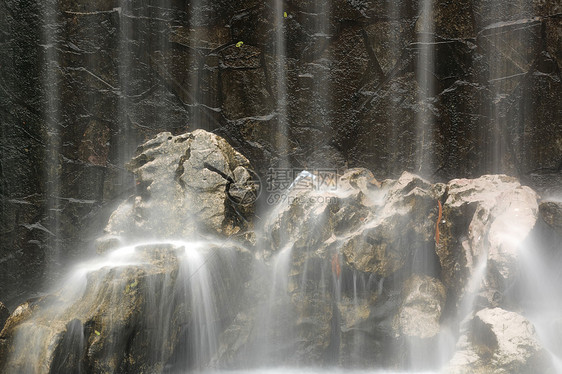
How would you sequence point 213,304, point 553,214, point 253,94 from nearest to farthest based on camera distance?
point 553,214 < point 213,304 < point 253,94

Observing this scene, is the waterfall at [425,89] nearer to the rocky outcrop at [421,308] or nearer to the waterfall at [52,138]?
the rocky outcrop at [421,308]

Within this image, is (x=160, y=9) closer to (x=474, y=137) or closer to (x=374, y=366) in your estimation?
(x=474, y=137)

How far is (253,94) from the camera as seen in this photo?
5.87 metres

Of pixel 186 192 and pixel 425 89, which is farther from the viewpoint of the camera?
pixel 425 89

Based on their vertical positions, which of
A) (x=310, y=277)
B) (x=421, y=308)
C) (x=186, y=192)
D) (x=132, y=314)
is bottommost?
(x=421, y=308)

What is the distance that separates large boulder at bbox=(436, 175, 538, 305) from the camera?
373 cm

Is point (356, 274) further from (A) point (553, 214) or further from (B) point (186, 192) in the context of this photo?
(B) point (186, 192)


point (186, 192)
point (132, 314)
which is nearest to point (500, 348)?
point (132, 314)

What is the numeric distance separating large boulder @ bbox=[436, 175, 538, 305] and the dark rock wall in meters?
1.41

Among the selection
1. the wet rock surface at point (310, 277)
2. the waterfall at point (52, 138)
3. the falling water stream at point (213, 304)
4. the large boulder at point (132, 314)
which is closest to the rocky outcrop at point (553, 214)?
the wet rock surface at point (310, 277)

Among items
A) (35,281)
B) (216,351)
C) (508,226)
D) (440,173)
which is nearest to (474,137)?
(440,173)

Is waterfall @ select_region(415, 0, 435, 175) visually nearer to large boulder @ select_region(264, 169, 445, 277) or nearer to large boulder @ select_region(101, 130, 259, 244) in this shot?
large boulder @ select_region(264, 169, 445, 277)

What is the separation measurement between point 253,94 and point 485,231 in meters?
3.27

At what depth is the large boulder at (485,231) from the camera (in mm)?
3727
